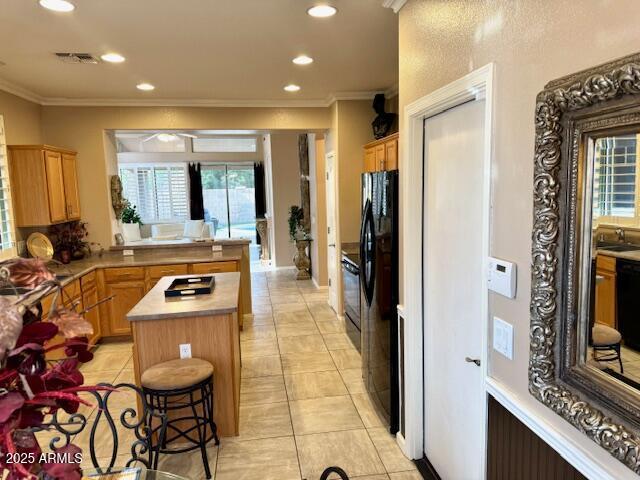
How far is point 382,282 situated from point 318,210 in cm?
418

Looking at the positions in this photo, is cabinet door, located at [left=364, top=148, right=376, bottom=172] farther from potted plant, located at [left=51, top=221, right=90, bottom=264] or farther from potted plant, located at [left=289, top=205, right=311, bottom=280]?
potted plant, located at [left=51, top=221, right=90, bottom=264]

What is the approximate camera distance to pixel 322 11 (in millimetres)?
2596

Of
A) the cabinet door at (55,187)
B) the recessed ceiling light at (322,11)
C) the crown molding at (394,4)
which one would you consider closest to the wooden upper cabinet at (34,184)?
the cabinet door at (55,187)

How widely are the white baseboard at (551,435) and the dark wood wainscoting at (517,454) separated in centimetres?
3

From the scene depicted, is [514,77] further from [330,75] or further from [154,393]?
[330,75]

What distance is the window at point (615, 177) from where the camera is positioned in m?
0.97

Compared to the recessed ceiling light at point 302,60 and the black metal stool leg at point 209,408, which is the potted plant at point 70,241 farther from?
the recessed ceiling light at point 302,60

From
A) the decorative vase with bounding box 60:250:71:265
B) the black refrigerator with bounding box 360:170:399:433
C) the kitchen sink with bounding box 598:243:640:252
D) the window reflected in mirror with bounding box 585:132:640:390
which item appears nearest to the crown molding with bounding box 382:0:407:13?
the black refrigerator with bounding box 360:170:399:433

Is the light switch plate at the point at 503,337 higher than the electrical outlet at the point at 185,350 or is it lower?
higher

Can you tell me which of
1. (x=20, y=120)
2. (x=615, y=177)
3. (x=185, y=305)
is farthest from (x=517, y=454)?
(x=20, y=120)

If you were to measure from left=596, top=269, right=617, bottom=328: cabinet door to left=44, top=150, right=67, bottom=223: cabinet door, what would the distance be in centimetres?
475

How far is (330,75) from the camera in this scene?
4.12m

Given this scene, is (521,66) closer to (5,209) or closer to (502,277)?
(502,277)

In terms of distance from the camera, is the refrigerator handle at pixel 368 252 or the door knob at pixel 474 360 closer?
the door knob at pixel 474 360
